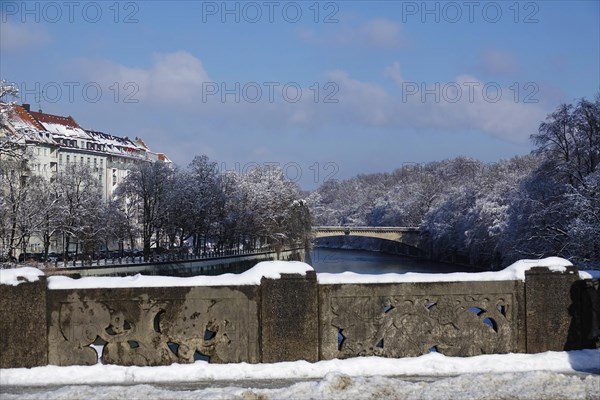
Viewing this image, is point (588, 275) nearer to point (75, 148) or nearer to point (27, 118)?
point (27, 118)

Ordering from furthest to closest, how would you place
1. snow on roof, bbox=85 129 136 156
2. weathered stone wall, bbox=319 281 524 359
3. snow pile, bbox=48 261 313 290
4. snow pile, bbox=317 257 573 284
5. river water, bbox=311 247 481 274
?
snow on roof, bbox=85 129 136 156
river water, bbox=311 247 481 274
snow pile, bbox=317 257 573 284
weathered stone wall, bbox=319 281 524 359
snow pile, bbox=48 261 313 290

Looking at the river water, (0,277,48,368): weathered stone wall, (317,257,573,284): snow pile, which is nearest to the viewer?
(0,277,48,368): weathered stone wall

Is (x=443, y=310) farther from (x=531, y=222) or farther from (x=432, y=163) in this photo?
(x=432, y=163)

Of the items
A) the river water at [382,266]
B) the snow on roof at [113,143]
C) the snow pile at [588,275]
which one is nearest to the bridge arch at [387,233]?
the river water at [382,266]

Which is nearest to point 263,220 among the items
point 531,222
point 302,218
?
point 302,218

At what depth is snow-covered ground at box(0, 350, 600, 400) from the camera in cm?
994

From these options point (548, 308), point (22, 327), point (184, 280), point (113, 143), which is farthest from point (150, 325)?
point (113, 143)

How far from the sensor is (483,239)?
67500 mm

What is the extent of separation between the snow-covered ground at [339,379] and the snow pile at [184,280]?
1.28 metres

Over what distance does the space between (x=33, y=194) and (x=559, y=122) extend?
117ft

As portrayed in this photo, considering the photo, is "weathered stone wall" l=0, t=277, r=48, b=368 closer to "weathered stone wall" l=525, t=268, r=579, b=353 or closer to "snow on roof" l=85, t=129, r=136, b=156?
"weathered stone wall" l=525, t=268, r=579, b=353

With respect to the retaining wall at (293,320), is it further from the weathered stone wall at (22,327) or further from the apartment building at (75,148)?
the apartment building at (75,148)

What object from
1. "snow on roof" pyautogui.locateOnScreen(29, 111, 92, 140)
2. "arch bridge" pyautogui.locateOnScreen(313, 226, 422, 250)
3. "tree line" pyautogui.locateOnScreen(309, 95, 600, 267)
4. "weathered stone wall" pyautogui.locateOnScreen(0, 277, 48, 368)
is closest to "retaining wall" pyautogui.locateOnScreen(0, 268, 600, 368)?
"weathered stone wall" pyautogui.locateOnScreen(0, 277, 48, 368)

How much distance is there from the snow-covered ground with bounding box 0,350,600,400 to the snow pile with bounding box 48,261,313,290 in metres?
1.28
